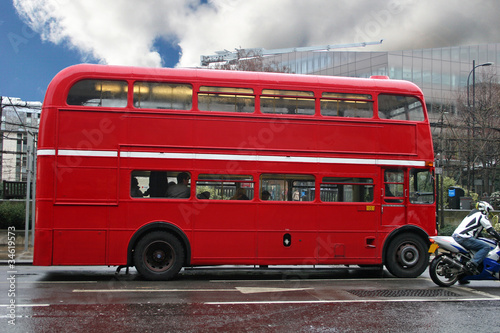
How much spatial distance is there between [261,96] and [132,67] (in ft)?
9.20

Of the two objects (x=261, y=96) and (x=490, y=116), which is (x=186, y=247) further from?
(x=490, y=116)

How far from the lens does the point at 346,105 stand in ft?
32.7

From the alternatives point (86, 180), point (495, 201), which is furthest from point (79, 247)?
point (495, 201)

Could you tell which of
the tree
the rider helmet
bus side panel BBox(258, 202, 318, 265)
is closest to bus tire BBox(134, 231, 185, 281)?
bus side panel BBox(258, 202, 318, 265)

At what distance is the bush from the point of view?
55.6 ft

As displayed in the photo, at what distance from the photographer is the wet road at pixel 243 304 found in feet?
18.7

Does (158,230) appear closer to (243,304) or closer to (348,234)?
(243,304)

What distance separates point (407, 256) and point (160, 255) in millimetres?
5499

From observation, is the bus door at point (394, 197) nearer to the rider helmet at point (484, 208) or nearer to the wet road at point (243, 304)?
the wet road at point (243, 304)

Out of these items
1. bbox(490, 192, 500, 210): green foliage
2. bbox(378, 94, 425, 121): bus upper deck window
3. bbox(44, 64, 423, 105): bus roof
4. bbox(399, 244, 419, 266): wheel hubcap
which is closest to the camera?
bbox(44, 64, 423, 105): bus roof

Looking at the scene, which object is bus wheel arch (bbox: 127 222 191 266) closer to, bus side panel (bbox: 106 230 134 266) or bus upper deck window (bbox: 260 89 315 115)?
bus side panel (bbox: 106 230 134 266)

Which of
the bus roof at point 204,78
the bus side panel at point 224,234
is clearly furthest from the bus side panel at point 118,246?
the bus roof at point 204,78

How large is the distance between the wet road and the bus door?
1.35 m

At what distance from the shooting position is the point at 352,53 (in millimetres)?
61969
